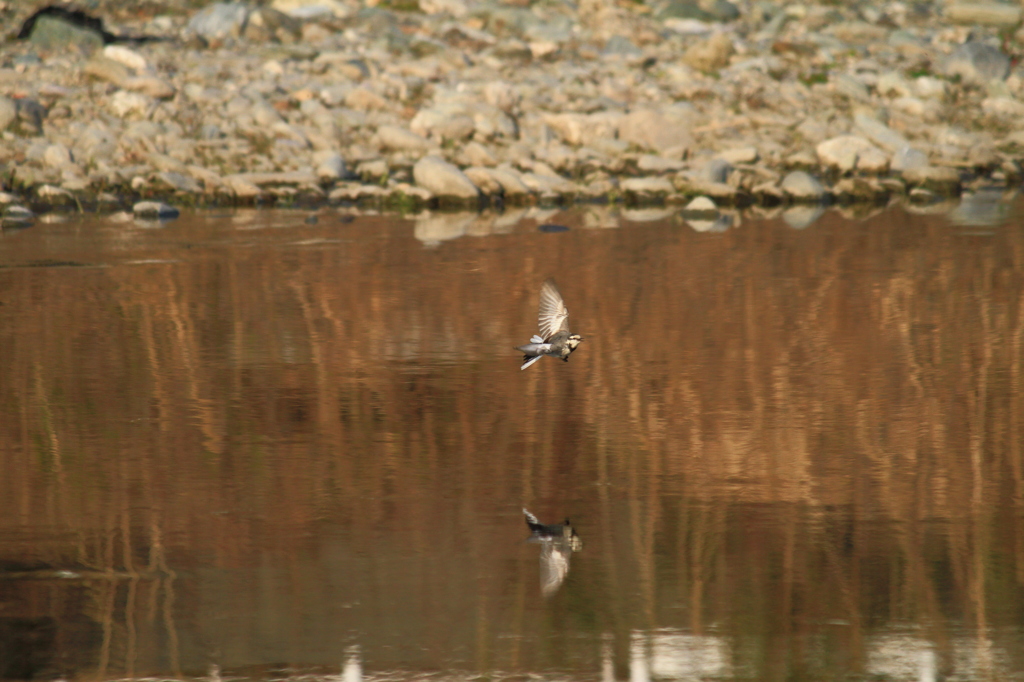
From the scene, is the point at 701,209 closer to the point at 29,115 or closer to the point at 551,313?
the point at 29,115

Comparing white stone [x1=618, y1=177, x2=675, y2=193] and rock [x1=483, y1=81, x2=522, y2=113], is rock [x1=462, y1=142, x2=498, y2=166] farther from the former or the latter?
white stone [x1=618, y1=177, x2=675, y2=193]

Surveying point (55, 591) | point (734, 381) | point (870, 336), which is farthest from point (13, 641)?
point (870, 336)

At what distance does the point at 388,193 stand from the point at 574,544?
38.7 feet

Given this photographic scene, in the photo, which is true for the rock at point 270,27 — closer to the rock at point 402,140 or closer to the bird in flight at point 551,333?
the rock at point 402,140

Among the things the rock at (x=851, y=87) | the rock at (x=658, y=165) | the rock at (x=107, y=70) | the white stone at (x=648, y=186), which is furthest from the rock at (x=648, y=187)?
the rock at (x=107, y=70)

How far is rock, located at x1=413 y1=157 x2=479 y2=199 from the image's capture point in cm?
1566

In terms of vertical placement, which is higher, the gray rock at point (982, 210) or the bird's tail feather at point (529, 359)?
the gray rock at point (982, 210)

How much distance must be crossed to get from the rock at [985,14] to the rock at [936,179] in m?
8.13

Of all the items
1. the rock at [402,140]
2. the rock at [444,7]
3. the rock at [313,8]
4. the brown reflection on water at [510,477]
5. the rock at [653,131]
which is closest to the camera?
the brown reflection on water at [510,477]

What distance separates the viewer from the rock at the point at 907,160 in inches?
667

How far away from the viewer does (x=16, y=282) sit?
10.2 metres

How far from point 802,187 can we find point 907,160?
6.82ft

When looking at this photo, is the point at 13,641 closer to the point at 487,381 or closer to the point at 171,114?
the point at 487,381

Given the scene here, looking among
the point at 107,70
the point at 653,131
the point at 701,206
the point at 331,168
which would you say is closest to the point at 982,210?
the point at 701,206
